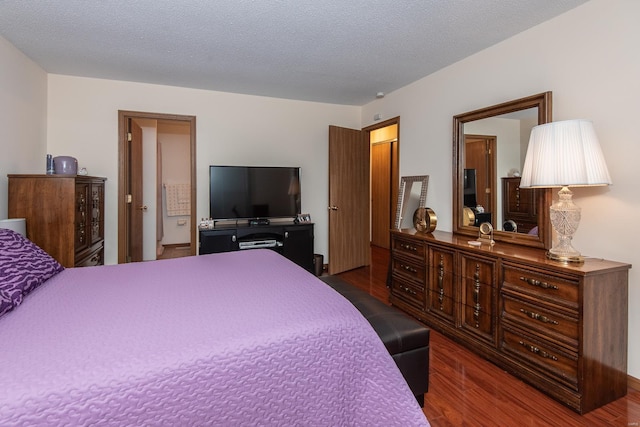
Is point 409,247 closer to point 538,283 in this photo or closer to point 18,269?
point 538,283

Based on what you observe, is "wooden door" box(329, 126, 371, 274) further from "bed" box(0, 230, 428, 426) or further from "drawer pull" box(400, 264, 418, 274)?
"bed" box(0, 230, 428, 426)

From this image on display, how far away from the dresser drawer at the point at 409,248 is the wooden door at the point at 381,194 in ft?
→ 9.52

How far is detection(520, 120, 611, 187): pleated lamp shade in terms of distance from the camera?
1832 mm

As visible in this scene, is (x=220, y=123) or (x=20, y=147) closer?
(x=20, y=147)

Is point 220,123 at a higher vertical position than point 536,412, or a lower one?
higher

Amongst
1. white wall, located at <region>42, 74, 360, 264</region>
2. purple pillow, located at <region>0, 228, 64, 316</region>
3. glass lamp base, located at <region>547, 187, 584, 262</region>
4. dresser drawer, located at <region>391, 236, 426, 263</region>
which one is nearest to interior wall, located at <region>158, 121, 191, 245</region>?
white wall, located at <region>42, 74, 360, 264</region>

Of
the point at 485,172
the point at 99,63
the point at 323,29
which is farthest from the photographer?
the point at 99,63

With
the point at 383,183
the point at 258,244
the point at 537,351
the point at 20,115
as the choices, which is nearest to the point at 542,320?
the point at 537,351

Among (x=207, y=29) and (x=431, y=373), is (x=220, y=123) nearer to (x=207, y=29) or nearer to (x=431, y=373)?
(x=207, y=29)

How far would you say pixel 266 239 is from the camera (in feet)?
13.2

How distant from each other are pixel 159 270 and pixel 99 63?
254 centimetres

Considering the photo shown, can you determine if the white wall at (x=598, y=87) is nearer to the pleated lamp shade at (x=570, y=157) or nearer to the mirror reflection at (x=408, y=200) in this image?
the pleated lamp shade at (x=570, y=157)

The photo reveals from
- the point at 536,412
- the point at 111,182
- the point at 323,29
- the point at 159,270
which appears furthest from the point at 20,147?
the point at 536,412

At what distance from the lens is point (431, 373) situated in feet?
6.94
